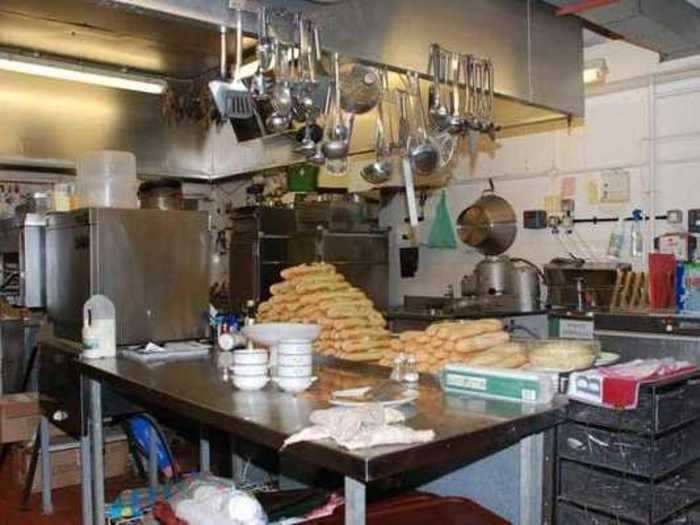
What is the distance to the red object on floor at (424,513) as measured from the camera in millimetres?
2004

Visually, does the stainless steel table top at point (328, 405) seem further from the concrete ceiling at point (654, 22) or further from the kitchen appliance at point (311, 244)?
the kitchen appliance at point (311, 244)

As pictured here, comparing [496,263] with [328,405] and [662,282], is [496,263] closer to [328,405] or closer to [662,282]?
[662,282]

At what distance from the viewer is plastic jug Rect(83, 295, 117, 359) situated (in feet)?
9.95

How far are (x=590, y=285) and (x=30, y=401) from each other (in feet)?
13.9

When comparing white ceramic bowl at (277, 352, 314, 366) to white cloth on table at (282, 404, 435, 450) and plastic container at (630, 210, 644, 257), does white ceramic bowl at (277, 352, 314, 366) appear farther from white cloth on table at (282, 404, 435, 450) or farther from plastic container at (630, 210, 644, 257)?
plastic container at (630, 210, 644, 257)

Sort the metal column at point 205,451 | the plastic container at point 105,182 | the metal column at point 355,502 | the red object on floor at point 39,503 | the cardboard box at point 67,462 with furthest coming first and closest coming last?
the cardboard box at point 67,462 < the red object on floor at point 39,503 < the plastic container at point 105,182 < the metal column at point 205,451 < the metal column at point 355,502

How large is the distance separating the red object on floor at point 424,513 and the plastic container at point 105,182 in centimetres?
229

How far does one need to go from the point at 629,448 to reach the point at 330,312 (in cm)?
140

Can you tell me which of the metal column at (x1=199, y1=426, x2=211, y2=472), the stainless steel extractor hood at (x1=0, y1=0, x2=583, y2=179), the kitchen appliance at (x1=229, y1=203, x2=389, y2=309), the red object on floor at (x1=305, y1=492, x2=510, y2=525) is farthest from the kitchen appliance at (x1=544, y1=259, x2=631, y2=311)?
the red object on floor at (x1=305, y1=492, x2=510, y2=525)

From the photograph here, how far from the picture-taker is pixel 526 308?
213 inches

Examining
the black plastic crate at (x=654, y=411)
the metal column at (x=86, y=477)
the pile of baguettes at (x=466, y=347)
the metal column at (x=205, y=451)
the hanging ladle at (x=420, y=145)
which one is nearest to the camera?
the black plastic crate at (x=654, y=411)

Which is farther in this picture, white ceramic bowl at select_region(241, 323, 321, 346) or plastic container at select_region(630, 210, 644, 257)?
plastic container at select_region(630, 210, 644, 257)

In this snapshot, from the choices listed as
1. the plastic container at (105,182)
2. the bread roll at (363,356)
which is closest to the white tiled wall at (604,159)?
the bread roll at (363,356)

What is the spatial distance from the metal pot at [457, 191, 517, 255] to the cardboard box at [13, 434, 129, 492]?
3396mm
